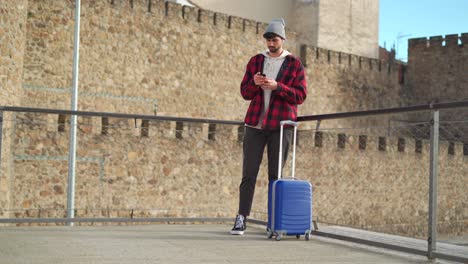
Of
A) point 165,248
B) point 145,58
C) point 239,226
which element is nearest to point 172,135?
point 145,58

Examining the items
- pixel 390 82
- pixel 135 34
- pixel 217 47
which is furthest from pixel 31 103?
pixel 390 82

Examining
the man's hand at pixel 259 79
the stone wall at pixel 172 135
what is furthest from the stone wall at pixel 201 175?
the man's hand at pixel 259 79

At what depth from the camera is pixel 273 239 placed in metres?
5.04

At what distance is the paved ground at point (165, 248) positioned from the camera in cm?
387

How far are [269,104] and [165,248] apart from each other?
1486 mm

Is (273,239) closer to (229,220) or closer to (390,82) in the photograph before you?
(229,220)

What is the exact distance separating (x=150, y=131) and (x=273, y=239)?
22.4 feet

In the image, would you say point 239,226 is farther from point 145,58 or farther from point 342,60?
point 342,60

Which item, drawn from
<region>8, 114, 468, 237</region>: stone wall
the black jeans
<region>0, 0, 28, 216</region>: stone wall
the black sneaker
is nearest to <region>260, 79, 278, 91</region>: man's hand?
the black jeans

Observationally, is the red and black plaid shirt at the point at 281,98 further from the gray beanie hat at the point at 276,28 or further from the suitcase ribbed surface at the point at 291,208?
the suitcase ribbed surface at the point at 291,208

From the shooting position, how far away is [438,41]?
81.0 ft

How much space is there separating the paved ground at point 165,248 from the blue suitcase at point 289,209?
0.29 feet

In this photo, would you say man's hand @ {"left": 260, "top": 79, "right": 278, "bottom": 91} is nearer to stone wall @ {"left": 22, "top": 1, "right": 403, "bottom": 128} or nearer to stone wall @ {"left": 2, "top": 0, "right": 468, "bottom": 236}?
stone wall @ {"left": 2, "top": 0, "right": 468, "bottom": 236}

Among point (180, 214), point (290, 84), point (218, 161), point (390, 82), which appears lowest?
point (180, 214)
